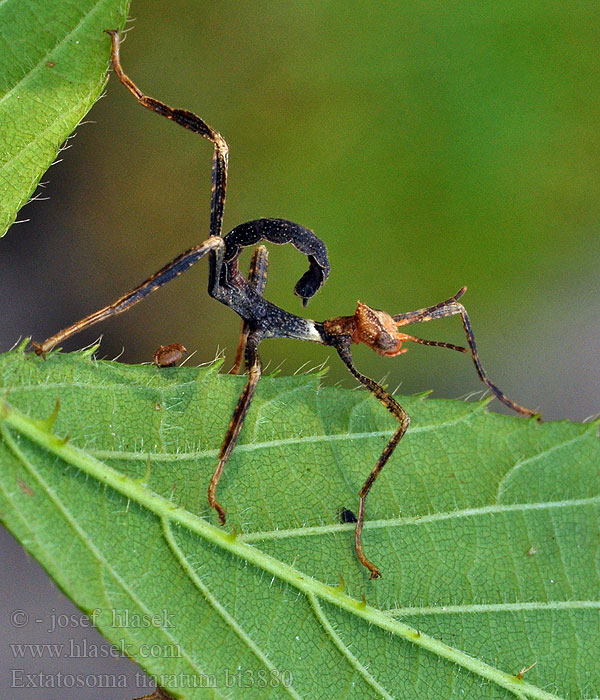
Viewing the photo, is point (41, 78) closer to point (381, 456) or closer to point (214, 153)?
point (214, 153)

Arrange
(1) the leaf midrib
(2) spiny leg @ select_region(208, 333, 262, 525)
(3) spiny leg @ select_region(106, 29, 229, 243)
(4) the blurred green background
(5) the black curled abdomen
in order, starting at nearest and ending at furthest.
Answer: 1. (1) the leaf midrib
2. (2) spiny leg @ select_region(208, 333, 262, 525)
3. (5) the black curled abdomen
4. (3) spiny leg @ select_region(106, 29, 229, 243)
5. (4) the blurred green background

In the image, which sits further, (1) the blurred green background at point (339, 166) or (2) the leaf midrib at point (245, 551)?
(1) the blurred green background at point (339, 166)

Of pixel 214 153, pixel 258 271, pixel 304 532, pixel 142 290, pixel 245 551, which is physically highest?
pixel 214 153

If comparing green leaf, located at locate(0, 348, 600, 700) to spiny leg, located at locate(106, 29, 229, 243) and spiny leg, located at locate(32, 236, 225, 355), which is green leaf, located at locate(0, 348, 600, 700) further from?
spiny leg, located at locate(106, 29, 229, 243)

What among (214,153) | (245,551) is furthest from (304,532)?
(214,153)

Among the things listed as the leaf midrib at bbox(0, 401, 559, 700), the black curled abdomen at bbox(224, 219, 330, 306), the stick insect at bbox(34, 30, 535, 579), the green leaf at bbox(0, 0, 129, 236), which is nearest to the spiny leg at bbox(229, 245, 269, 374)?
the stick insect at bbox(34, 30, 535, 579)

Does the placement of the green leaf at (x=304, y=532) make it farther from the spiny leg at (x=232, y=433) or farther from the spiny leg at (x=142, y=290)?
the spiny leg at (x=142, y=290)

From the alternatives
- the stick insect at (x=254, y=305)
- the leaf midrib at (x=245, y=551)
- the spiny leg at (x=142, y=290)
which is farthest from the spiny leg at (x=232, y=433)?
the spiny leg at (x=142, y=290)
